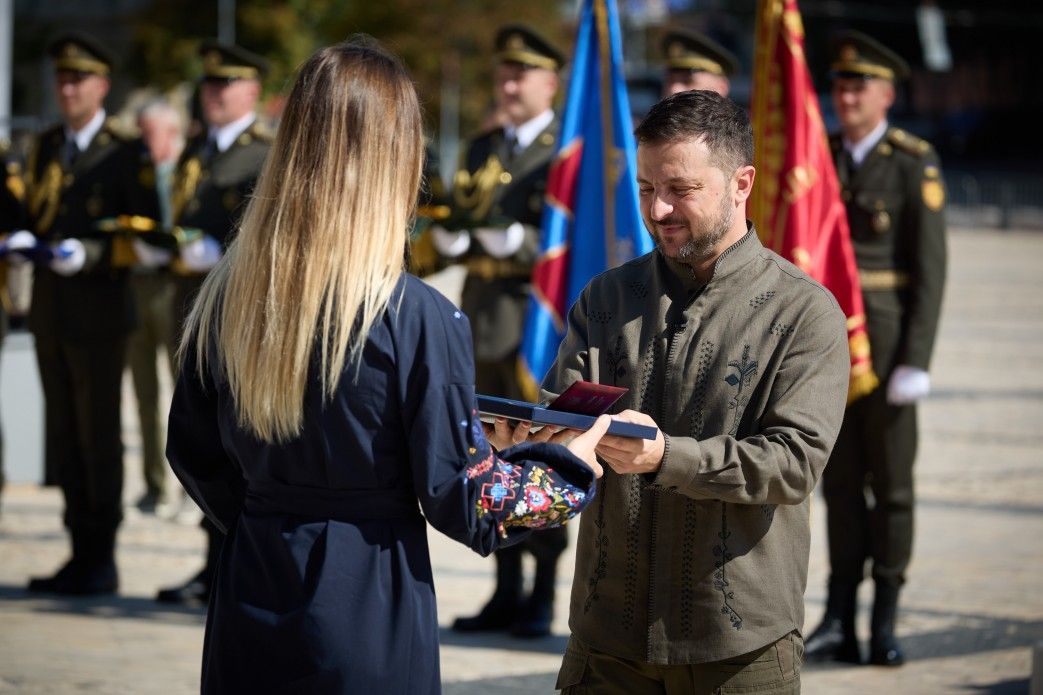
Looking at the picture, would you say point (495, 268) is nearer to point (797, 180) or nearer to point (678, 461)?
point (797, 180)

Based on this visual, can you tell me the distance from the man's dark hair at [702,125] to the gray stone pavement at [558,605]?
10.1 feet

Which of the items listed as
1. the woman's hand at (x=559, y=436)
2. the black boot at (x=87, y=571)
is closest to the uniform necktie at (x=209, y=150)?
the black boot at (x=87, y=571)

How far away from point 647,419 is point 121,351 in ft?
16.0

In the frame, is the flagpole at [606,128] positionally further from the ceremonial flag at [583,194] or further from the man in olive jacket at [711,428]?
the man in olive jacket at [711,428]

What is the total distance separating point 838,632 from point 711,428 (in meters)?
3.33

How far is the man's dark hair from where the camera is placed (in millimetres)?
3166

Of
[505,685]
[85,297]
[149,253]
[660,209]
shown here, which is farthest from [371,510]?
[85,297]

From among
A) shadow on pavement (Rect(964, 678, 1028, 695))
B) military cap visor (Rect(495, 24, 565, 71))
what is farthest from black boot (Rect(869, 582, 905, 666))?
military cap visor (Rect(495, 24, 565, 71))

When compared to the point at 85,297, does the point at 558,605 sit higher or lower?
lower

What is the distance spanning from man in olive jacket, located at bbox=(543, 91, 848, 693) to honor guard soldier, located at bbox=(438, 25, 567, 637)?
3413 mm

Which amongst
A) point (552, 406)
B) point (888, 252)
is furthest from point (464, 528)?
point (888, 252)

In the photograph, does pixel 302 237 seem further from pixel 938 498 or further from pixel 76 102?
pixel 938 498

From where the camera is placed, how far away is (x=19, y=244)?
7.02 meters

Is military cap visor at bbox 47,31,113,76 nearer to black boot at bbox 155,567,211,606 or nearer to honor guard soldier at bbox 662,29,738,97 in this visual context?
black boot at bbox 155,567,211,606
